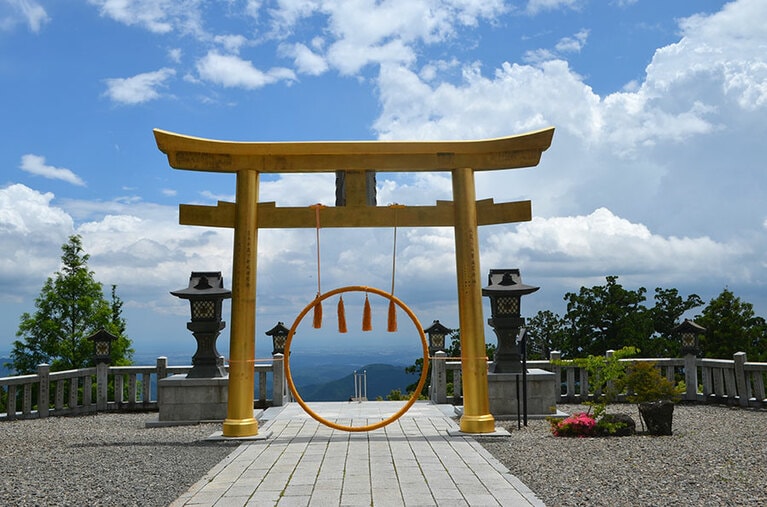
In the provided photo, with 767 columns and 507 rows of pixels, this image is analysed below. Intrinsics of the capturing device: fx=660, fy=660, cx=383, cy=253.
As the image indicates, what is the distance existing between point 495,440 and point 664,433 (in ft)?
7.68

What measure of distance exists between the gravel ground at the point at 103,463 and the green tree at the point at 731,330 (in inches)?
635

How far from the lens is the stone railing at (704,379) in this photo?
40.0 feet

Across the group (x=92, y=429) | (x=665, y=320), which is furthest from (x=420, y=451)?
(x=665, y=320)

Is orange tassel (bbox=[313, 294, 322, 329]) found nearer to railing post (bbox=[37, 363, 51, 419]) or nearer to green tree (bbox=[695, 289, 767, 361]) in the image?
railing post (bbox=[37, 363, 51, 419])

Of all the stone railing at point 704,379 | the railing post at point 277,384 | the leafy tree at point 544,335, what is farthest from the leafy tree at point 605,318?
the railing post at point 277,384

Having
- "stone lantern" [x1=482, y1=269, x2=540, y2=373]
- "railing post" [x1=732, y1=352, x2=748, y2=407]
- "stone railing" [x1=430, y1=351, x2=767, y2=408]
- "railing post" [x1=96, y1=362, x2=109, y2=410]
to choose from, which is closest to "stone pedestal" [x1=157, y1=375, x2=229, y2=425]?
"railing post" [x1=96, y1=362, x2=109, y2=410]

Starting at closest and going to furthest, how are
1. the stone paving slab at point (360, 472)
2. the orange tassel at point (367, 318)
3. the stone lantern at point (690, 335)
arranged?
the stone paving slab at point (360, 472) < the orange tassel at point (367, 318) < the stone lantern at point (690, 335)

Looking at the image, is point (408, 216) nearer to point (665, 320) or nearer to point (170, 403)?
point (170, 403)

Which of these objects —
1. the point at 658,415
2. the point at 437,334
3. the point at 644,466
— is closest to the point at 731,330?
the point at 437,334

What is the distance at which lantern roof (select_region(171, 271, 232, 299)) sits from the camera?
38.1 feet

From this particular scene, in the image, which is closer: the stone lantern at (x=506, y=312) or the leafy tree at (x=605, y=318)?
the stone lantern at (x=506, y=312)

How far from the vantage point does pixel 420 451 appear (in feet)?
23.7

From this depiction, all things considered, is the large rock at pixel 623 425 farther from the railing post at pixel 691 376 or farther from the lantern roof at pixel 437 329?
the lantern roof at pixel 437 329

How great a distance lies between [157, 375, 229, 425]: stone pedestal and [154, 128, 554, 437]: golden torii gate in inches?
100.0
